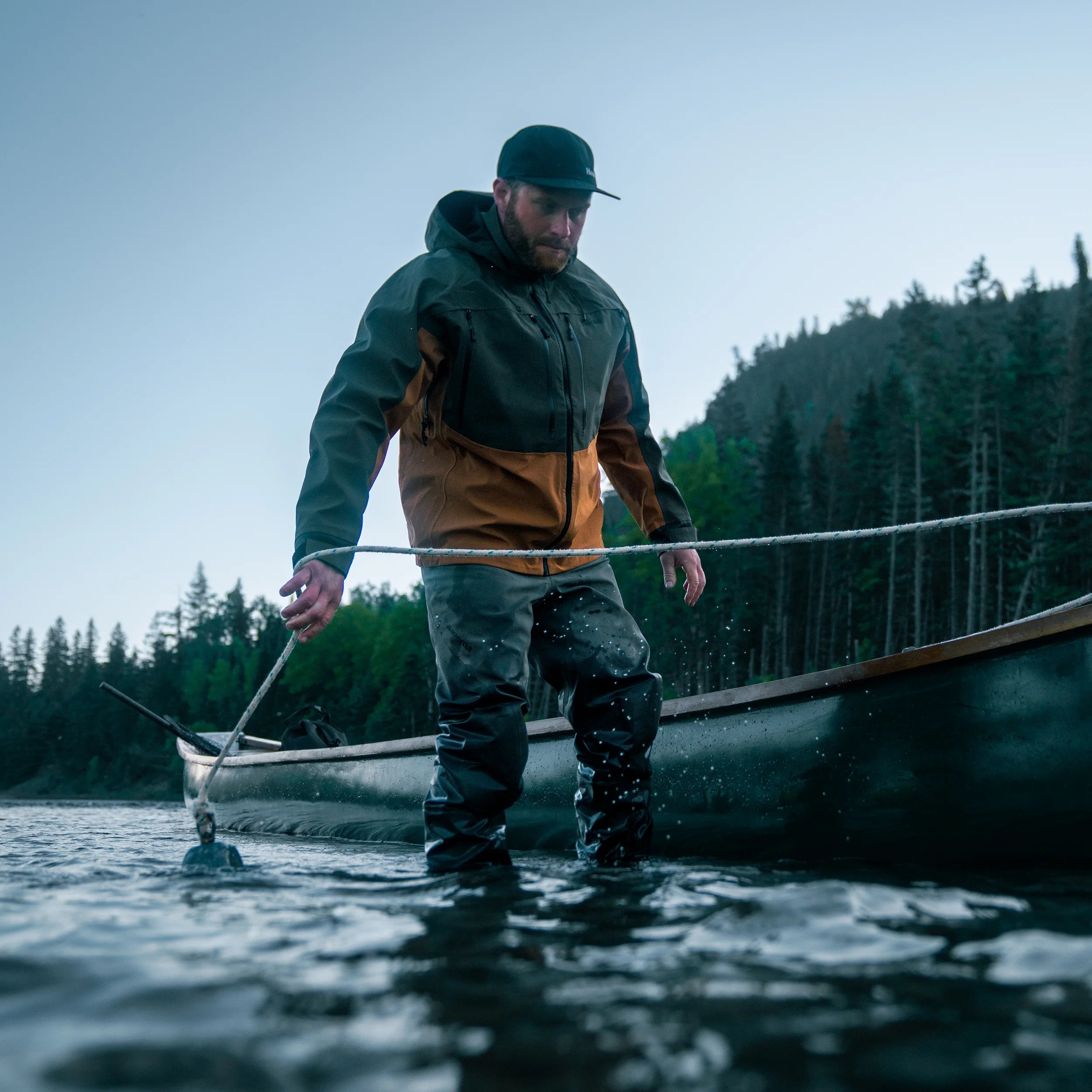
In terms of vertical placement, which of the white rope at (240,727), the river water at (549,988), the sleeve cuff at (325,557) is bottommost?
the river water at (549,988)

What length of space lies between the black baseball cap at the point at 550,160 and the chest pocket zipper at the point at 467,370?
540 mm

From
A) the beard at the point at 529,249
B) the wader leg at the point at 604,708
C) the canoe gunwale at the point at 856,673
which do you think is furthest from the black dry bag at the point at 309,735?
the beard at the point at 529,249

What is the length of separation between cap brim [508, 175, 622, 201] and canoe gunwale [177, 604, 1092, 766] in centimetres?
187

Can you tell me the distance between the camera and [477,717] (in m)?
2.86

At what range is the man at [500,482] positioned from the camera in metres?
2.88

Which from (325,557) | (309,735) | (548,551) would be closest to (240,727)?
(325,557)

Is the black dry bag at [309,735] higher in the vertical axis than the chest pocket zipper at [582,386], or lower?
lower

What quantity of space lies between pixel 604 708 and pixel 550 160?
1.97m

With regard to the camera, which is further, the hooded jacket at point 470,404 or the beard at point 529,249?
the beard at point 529,249

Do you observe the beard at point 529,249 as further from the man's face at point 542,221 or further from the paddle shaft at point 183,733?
the paddle shaft at point 183,733

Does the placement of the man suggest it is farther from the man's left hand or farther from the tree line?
the tree line

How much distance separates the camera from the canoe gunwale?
2705mm

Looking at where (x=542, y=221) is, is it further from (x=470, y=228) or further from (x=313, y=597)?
(x=313, y=597)

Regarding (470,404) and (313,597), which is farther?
(470,404)
